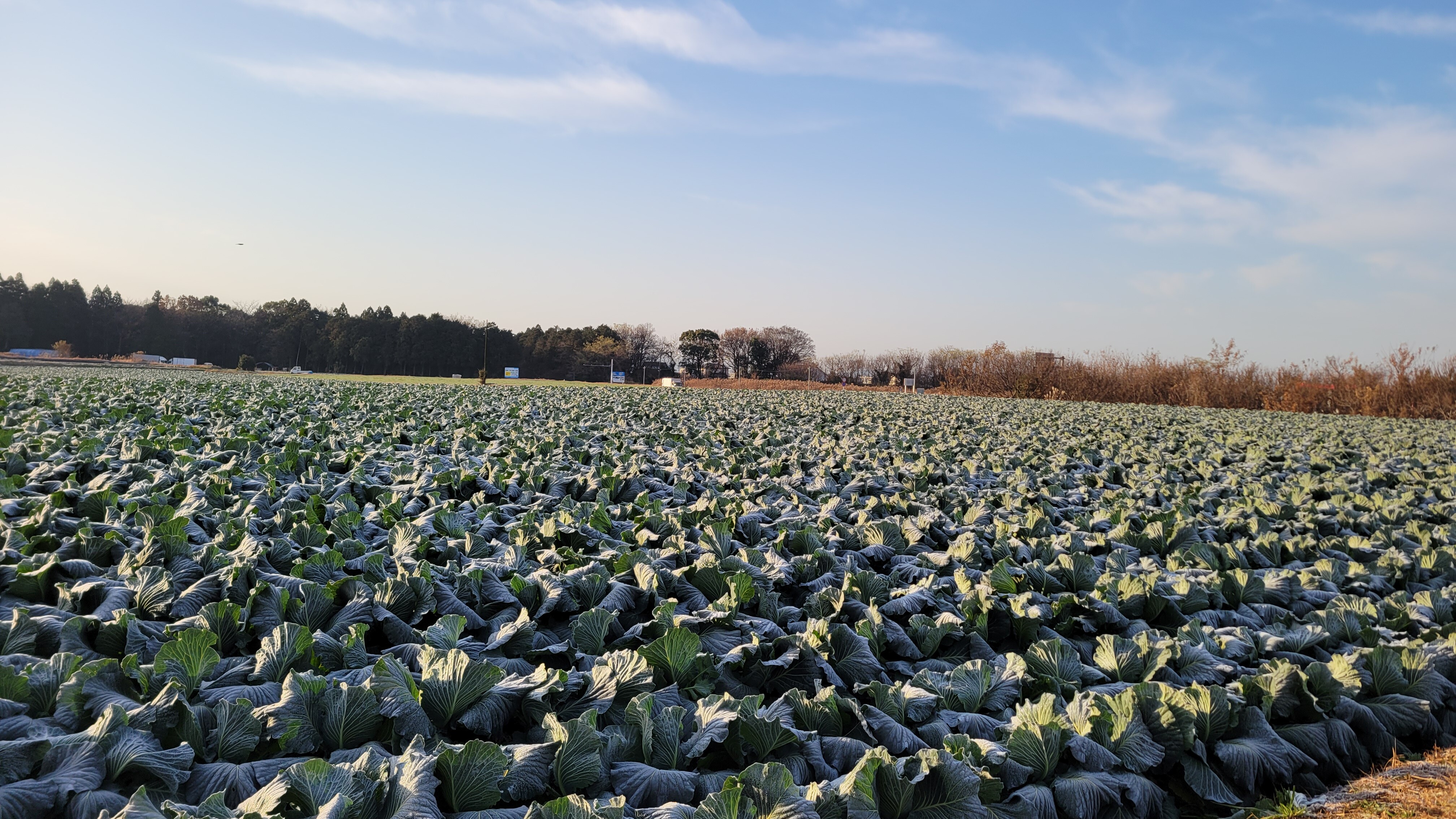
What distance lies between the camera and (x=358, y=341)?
74062mm

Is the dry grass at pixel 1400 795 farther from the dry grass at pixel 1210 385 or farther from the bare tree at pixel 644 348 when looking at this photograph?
the bare tree at pixel 644 348

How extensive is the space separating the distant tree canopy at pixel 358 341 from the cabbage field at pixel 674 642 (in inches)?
2550

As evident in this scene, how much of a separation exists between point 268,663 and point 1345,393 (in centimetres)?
3154

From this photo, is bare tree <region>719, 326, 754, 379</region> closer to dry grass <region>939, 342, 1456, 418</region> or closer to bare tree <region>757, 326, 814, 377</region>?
bare tree <region>757, 326, 814, 377</region>

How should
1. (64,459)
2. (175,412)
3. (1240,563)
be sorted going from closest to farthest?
(1240,563) → (64,459) → (175,412)

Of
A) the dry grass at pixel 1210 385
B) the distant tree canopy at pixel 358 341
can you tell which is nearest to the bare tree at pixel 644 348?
the distant tree canopy at pixel 358 341

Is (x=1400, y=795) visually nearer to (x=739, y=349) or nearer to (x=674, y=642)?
(x=674, y=642)

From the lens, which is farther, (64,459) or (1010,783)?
(64,459)

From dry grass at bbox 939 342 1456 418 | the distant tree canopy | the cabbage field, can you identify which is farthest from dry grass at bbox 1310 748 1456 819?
the distant tree canopy

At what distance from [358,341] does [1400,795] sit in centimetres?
8191

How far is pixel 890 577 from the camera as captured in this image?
3984 millimetres

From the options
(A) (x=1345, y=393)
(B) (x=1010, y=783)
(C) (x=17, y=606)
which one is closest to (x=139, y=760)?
(C) (x=17, y=606)

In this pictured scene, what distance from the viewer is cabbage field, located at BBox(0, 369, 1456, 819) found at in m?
2.03

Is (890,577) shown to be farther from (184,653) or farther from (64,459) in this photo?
(64,459)
